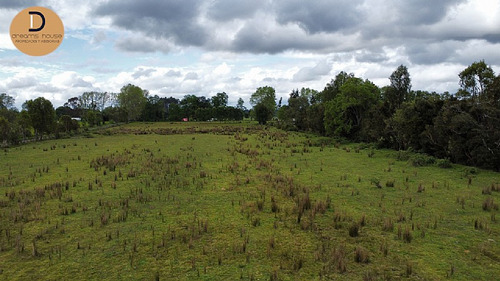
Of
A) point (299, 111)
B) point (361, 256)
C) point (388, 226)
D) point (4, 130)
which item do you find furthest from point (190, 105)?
point (361, 256)

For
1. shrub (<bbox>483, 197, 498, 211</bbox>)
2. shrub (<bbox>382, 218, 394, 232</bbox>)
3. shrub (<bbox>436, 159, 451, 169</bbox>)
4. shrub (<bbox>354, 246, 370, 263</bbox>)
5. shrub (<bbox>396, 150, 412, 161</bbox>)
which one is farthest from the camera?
shrub (<bbox>396, 150, 412, 161</bbox>)

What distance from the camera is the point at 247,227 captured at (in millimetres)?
9969

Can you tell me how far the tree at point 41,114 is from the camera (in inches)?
1888

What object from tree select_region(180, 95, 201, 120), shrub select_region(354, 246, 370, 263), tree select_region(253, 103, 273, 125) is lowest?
shrub select_region(354, 246, 370, 263)

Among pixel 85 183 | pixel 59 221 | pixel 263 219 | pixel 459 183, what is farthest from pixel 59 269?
pixel 459 183

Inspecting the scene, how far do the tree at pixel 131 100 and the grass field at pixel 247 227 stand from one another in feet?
363

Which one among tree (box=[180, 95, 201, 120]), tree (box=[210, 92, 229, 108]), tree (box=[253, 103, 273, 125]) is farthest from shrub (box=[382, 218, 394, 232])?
tree (box=[210, 92, 229, 108])

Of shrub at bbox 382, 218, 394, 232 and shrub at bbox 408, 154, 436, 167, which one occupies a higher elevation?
shrub at bbox 408, 154, 436, 167

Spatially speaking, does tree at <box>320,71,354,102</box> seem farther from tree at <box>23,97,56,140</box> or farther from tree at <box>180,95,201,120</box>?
tree at <box>180,95,201,120</box>

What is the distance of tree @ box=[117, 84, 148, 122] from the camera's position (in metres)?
121

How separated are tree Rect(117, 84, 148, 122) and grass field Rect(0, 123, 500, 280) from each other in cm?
11067

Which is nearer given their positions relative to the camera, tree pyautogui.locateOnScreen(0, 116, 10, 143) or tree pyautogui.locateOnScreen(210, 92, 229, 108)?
tree pyautogui.locateOnScreen(0, 116, 10, 143)

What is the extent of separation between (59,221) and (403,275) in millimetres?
11315

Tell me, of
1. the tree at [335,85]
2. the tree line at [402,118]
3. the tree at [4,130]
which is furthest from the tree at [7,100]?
the tree at [335,85]
